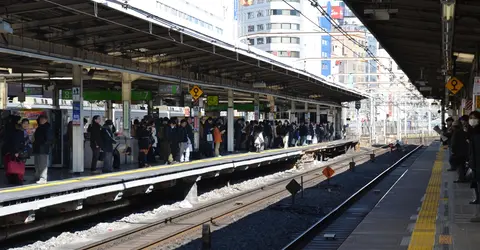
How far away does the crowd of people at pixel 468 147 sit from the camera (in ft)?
31.8

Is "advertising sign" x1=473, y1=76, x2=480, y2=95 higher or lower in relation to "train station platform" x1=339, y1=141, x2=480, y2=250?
higher

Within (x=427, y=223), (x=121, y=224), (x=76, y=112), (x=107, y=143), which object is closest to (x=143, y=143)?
(x=107, y=143)

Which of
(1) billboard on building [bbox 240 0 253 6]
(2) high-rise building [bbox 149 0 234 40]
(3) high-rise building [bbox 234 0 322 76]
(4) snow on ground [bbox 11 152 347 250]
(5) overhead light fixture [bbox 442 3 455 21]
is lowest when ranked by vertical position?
(4) snow on ground [bbox 11 152 347 250]

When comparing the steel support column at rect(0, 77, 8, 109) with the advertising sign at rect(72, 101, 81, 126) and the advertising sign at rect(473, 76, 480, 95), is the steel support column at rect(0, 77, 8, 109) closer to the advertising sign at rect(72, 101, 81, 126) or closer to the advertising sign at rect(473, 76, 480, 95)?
the advertising sign at rect(72, 101, 81, 126)

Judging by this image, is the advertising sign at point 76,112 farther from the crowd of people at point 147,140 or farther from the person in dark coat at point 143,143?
the person in dark coat at point 143,143

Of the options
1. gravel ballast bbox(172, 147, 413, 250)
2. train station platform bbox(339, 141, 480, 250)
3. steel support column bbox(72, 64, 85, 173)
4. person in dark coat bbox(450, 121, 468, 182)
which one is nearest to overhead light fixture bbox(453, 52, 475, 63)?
gravel ballast bbox(172, 147, 413, 250)

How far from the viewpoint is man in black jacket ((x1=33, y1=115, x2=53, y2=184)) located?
45.1 ft

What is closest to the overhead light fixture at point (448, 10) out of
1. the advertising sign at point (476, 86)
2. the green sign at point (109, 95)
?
the advertising sign at point (476, 86)

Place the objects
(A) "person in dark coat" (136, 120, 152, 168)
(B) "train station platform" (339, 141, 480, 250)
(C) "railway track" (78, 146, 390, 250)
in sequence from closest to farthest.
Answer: (B) "train station platform" (339, 141, 480, 250) < (C) "railway track" (78, 146, 390, 250) < (A) "person in dark coat" (136, 120, 152, 168)

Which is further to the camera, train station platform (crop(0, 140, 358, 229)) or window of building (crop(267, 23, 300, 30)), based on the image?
window of building (crop(267, 23, 300, 30))

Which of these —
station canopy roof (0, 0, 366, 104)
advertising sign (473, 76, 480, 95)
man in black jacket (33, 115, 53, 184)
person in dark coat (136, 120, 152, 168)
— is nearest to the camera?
station canopy roof (0, 0, 366, 104)

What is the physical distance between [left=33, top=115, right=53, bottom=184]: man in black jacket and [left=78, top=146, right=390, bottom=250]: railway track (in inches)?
92.1

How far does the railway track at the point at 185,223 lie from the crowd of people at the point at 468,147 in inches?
200

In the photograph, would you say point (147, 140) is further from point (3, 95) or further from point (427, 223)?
point (427, 223)
